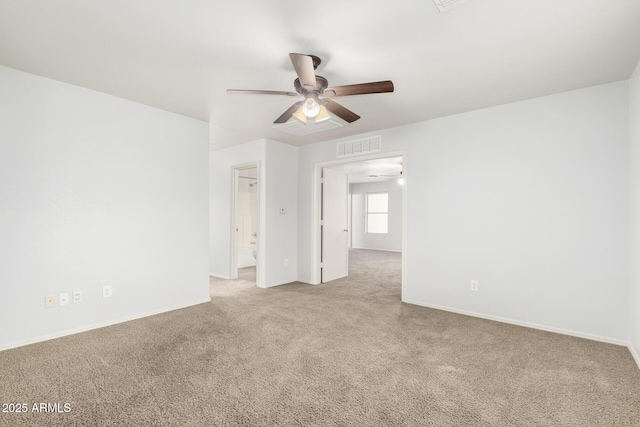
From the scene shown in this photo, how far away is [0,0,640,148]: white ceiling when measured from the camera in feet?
6.19

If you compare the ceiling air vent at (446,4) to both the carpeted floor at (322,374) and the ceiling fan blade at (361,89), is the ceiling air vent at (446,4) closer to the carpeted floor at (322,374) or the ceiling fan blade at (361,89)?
the ceiling fan blade at (361,89)

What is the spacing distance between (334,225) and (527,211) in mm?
3084

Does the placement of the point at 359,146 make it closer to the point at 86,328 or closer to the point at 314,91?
the point at 314,91

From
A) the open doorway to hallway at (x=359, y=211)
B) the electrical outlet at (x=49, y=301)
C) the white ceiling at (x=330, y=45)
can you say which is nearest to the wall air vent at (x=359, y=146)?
the open doorway to hallway at (x=359, y=211)

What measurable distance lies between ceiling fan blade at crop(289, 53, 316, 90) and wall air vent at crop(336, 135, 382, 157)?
2319mm

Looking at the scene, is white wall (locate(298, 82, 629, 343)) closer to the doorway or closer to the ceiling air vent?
the ceiling air vent

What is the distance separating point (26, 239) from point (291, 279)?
3.52 meters

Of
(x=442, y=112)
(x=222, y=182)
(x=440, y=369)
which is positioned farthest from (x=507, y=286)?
(x=222, y=182)

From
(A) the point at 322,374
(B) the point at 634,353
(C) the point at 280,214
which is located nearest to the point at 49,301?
(A) the point at 322,374

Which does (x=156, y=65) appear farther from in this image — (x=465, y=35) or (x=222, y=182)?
(x=222, y=182)

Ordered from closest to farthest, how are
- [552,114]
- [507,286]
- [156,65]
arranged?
[156,65] → [552,114] → [507,286]

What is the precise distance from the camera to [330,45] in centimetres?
225

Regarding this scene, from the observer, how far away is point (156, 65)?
258cm

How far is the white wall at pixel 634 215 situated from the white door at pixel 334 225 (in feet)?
12.4
